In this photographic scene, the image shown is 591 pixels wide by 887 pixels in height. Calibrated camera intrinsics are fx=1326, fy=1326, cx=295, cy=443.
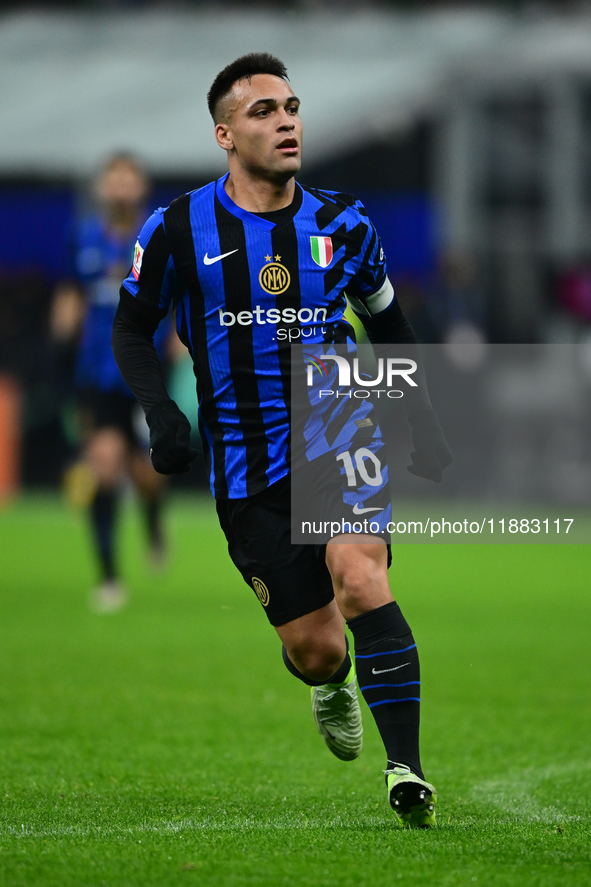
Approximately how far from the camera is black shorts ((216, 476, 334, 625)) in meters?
Result: 3.63

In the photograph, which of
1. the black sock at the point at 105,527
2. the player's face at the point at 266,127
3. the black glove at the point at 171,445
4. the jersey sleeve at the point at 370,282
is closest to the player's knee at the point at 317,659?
the black glove at the point at 171,445

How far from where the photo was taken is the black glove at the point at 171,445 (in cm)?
344

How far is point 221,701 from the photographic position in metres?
5.34

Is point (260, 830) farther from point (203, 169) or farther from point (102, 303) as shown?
point (203, 169)

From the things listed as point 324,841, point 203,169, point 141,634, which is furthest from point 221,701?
point 203,169

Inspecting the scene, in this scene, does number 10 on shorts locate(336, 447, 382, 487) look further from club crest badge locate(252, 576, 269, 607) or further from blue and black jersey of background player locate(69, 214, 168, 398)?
blue and black jersey of background player locate(69, 214, 168, 398)

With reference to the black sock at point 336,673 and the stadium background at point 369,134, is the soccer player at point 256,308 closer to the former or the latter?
the black sock at point 336,673

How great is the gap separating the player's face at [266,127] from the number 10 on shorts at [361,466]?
0.80m

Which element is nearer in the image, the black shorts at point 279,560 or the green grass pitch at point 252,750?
the green grass pitch at point 252,750

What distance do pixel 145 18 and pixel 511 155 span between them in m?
6.53

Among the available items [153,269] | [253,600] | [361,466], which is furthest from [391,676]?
[253,600]

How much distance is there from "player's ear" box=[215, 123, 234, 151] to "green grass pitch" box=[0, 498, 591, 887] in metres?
1.84

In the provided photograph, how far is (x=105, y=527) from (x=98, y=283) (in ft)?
4.85

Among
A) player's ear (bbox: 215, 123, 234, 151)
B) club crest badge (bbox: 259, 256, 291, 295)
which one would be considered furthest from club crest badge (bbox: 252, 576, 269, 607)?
player's ear (bbox: 215, 123, 234, 151)
